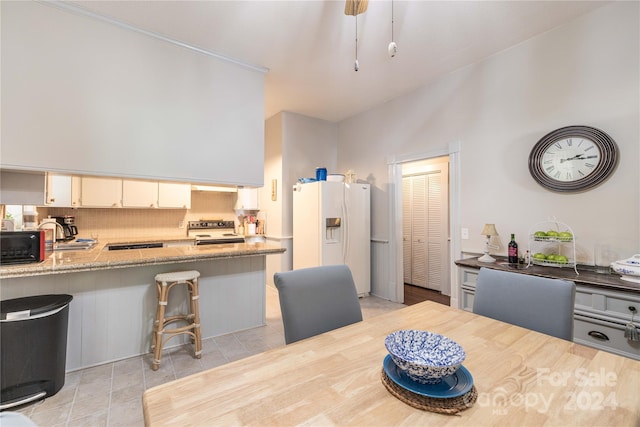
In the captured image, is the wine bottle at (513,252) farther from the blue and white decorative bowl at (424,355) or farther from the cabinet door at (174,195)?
the cabinet door at (174,195)

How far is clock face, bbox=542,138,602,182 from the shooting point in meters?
2.27

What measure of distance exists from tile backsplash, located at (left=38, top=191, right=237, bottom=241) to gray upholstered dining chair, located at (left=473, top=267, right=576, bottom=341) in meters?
4.39

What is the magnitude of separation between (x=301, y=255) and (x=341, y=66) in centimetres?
257

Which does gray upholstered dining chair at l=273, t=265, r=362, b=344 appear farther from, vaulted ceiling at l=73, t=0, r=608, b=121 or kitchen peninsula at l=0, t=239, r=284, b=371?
vaulted ceiling at l=73, t=0, r=608, b=121

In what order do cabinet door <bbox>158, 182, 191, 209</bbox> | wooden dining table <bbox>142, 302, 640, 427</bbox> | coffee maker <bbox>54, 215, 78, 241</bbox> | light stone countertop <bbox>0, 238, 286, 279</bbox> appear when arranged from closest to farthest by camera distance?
1. wooden dining table <bbox>142, 302, 640, 427</bbox>
2. light stone countertop <bbox>0, 238, 286, 279</bbox>
3. coffee maker <bbox>54, 215, 78, 241</bbox>
4. cabinet door <bbox>158, 182, 191, 209</bbox>

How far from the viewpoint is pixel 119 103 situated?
97.3 inches

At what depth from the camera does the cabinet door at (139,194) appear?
13.2 feet

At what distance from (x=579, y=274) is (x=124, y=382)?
11.5 feet

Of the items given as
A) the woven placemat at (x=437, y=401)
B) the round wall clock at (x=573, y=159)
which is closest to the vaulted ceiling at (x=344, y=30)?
the round wall clock at (x=573, y=159)

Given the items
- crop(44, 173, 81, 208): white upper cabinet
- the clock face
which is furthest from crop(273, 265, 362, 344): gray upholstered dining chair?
crop(44, 173, 81, 208): white upper cabinet

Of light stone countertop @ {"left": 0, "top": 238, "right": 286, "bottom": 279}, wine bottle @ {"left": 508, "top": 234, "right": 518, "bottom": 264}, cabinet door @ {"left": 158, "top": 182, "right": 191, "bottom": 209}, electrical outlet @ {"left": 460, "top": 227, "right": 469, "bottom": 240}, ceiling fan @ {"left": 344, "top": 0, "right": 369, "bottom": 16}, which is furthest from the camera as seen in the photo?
cabinet door @ {"left": 158, "top": 182, "right": 191, "bottom": 209}

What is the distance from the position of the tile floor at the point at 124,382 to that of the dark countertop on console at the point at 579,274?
222 cm

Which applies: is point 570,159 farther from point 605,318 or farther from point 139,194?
point 139,194

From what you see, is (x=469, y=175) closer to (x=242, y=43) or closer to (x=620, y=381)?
(x=620, y=381)
